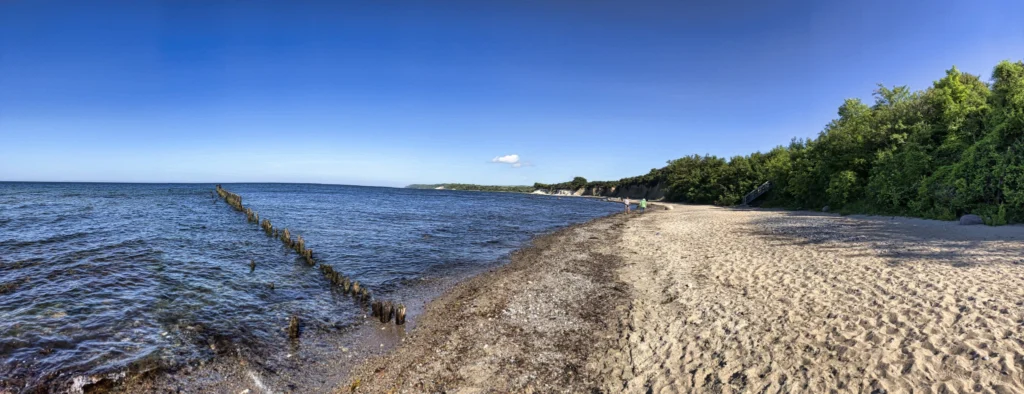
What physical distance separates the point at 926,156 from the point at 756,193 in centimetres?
3082

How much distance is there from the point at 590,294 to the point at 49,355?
11.8 m

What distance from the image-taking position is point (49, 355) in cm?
746

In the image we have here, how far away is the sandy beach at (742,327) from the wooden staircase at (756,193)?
138 ft

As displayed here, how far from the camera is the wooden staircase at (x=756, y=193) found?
53.6 metres

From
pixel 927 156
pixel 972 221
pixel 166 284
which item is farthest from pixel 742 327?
pixel 927 156

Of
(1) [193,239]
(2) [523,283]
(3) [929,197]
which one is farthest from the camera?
(3) [929,197]

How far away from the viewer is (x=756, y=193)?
53938 mm

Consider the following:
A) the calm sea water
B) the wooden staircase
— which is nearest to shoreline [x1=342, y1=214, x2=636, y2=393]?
the calm sea water

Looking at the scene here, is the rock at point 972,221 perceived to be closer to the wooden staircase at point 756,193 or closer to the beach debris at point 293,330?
the beach debris at point 293,330

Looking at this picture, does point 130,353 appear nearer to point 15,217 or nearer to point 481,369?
point 481,369

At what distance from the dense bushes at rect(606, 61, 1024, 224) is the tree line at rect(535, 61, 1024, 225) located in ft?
0.17

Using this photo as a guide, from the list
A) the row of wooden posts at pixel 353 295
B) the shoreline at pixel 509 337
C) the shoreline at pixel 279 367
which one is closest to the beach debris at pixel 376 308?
the row of wooden posts at pixel 353 295

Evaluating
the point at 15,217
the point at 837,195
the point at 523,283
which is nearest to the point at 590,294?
the point at 523,283

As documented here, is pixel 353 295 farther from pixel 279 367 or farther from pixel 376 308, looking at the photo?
pixel 279 367
